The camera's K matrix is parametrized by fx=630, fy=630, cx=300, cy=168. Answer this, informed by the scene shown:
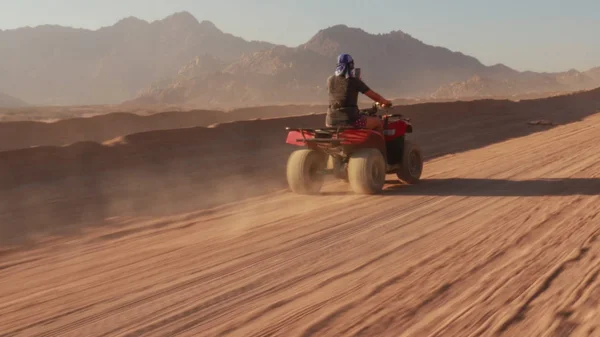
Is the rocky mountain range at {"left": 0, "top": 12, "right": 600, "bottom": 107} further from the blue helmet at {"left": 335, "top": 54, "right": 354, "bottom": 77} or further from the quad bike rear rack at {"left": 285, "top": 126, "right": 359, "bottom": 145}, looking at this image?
the blue helmet at {"left": 335, "top": 54, "right": 354, "bottom": 77}

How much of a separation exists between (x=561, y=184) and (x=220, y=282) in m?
6.24

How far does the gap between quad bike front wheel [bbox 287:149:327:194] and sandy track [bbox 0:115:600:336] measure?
2.07 feet

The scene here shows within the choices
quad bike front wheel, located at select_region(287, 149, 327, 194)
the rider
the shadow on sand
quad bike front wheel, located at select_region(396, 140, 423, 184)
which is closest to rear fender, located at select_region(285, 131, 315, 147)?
quad bike front wheel, located at select_region(287, 149, 327, 194)

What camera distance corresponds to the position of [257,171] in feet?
40.8

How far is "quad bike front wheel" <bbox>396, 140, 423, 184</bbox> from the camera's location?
1003 centimetres

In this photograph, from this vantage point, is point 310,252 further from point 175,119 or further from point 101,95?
point 101,95

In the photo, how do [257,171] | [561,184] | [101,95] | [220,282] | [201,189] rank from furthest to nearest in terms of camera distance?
1. [101,95]
2. [257,171]
3. [201,189]
4. [561,184]
5. [220,282]

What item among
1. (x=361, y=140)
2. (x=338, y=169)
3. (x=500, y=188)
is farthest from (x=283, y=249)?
(x=500, y=188)

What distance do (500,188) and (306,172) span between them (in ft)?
9.46

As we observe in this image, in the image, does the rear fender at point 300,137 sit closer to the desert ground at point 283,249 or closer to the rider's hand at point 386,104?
the desert ground at point 283,249

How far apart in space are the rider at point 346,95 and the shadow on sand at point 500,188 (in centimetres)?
122

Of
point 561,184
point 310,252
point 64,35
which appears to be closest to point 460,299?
point 310,252

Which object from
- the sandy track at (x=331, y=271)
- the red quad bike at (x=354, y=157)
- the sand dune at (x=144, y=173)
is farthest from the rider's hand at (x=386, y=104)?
the sand dune at (x=144, y=173)

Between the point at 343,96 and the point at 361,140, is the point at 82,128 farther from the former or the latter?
the point at 361,140
